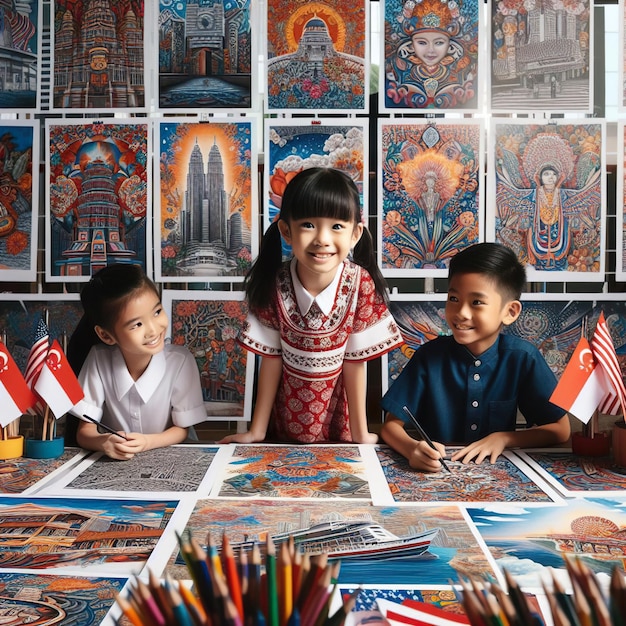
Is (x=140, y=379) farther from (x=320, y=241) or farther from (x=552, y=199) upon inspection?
(x=552, y=199)

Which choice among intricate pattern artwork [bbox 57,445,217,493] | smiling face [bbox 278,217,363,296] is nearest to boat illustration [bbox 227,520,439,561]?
intricate pattern artwork [bbox 57,445,217,493]

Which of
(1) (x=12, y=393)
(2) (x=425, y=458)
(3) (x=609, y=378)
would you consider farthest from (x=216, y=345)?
(3) (x=609, y=378)

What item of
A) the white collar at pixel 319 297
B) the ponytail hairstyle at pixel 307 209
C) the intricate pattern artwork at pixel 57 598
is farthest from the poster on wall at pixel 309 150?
the intricate pattern artwork at pixel 57 598

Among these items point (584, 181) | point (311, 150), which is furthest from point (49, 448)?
point (584, 181)

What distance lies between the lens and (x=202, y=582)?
15.1 inches

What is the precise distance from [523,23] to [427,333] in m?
1.02

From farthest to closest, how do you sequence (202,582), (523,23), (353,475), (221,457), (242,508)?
1. (523,23)
2. (221,457)
3. (353,475)
4. (242,508)
5. (202,582)

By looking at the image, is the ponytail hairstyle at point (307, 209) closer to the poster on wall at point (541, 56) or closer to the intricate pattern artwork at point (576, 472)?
the intricate pattern artwork at point (576, 472)

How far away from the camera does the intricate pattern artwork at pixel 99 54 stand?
2119 millimetres

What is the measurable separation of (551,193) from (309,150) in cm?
78

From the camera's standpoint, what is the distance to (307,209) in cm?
145

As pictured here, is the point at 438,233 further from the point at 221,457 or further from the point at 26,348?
the point at 26,348

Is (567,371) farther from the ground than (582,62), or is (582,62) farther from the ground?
(582,62)

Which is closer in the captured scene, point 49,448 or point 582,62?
point 49,448
